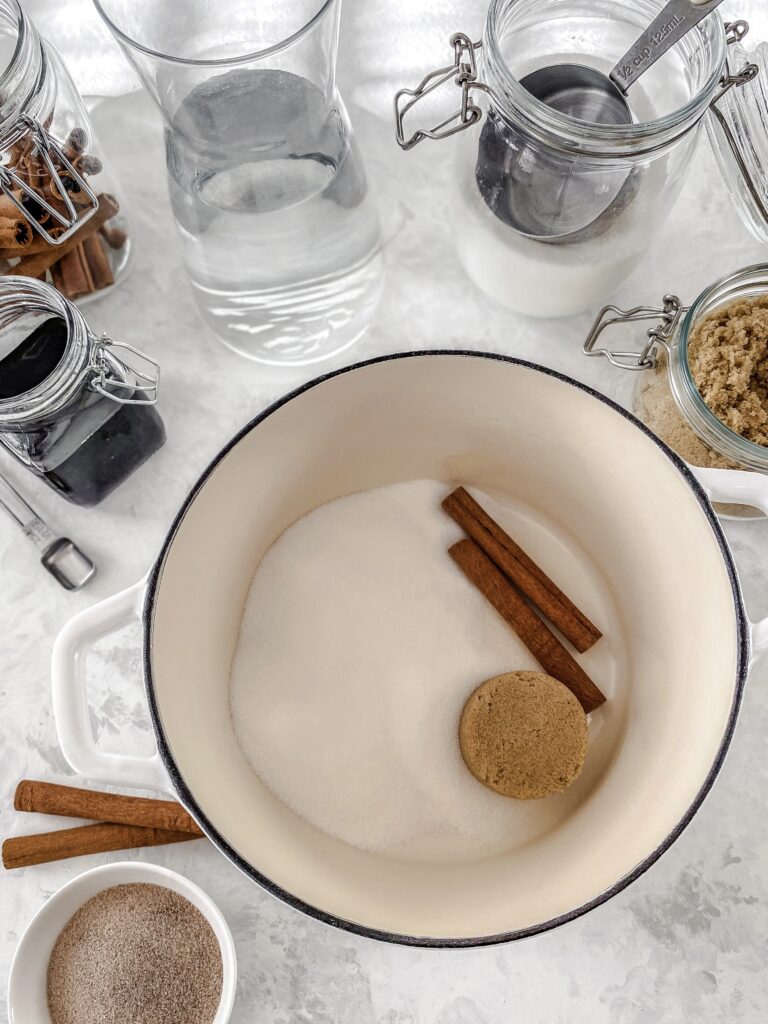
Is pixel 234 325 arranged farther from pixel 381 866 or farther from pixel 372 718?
pixel 381 866

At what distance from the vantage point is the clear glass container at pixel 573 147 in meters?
0.56

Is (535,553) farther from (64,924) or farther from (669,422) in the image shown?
(64,924)

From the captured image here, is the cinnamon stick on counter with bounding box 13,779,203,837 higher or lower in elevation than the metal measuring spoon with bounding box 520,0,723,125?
lower

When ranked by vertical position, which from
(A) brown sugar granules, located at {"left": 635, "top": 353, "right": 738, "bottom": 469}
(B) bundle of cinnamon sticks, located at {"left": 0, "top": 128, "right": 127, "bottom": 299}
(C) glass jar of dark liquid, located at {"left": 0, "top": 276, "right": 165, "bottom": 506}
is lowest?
(A) brown sugar granules, located at {"left": 635, "top": 353, "right": 738, "bottom": 469}

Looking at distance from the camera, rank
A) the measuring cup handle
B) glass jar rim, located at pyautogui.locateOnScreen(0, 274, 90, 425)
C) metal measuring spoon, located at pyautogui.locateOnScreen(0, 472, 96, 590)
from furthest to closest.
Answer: metal measuring spoon, located at pyautogui.locateOnScreen(0, 472, 96, 590) → glass jar rim, located at pyautogui.locateOnScreen(0, 274, 90, 425) → the measuring cup handle

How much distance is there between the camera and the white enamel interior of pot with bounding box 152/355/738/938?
0.56 m

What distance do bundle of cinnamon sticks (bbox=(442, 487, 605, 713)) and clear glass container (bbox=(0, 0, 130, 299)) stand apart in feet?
1.21

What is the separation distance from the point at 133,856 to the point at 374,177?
2.00ft

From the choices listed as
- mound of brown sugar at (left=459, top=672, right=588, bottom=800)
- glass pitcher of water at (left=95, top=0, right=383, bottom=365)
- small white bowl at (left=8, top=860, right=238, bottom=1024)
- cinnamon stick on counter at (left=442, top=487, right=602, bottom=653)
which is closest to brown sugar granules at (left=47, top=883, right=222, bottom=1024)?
small white bowl at (left=8, top=860, right=238, bottom=1024)

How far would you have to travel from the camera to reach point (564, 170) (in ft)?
1.94

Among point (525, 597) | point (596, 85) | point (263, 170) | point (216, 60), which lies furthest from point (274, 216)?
point (525, 597)

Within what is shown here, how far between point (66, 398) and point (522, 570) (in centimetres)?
37

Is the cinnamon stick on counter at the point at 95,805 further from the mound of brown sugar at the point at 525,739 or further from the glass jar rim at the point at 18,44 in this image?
the glass jar rim at the point at 18,44

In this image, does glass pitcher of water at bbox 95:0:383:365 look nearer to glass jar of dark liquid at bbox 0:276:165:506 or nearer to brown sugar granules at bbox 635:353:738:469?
glass jar of dark liquid at bbox 0:276:165:506
